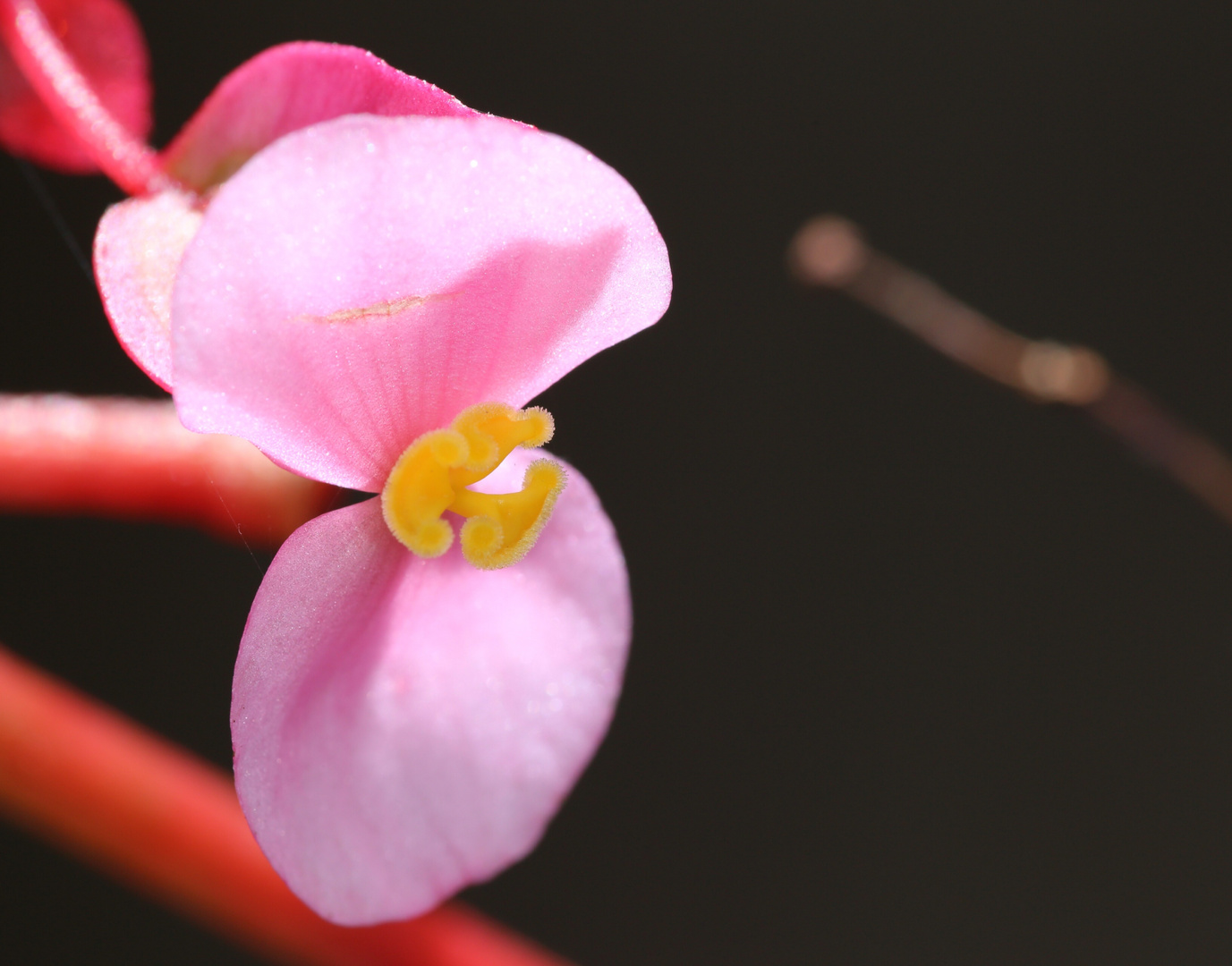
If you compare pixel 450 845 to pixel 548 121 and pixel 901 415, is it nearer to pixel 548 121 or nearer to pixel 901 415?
pixel 548 121

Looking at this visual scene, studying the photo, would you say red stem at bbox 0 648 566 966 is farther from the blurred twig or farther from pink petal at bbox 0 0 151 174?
the blurred twig

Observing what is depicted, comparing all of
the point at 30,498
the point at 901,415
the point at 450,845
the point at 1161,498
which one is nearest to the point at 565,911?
the point at 901,415

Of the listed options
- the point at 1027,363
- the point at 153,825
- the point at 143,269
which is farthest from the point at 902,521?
the point at 143,269

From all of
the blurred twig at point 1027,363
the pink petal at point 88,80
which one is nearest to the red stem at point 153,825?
the pink petal at point 88,80

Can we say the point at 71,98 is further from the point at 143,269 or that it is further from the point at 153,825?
the point at 153,825

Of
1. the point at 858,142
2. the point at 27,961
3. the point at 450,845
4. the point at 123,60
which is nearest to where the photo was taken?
the point at 450,845

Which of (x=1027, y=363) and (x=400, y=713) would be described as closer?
(x=400, y=713)
